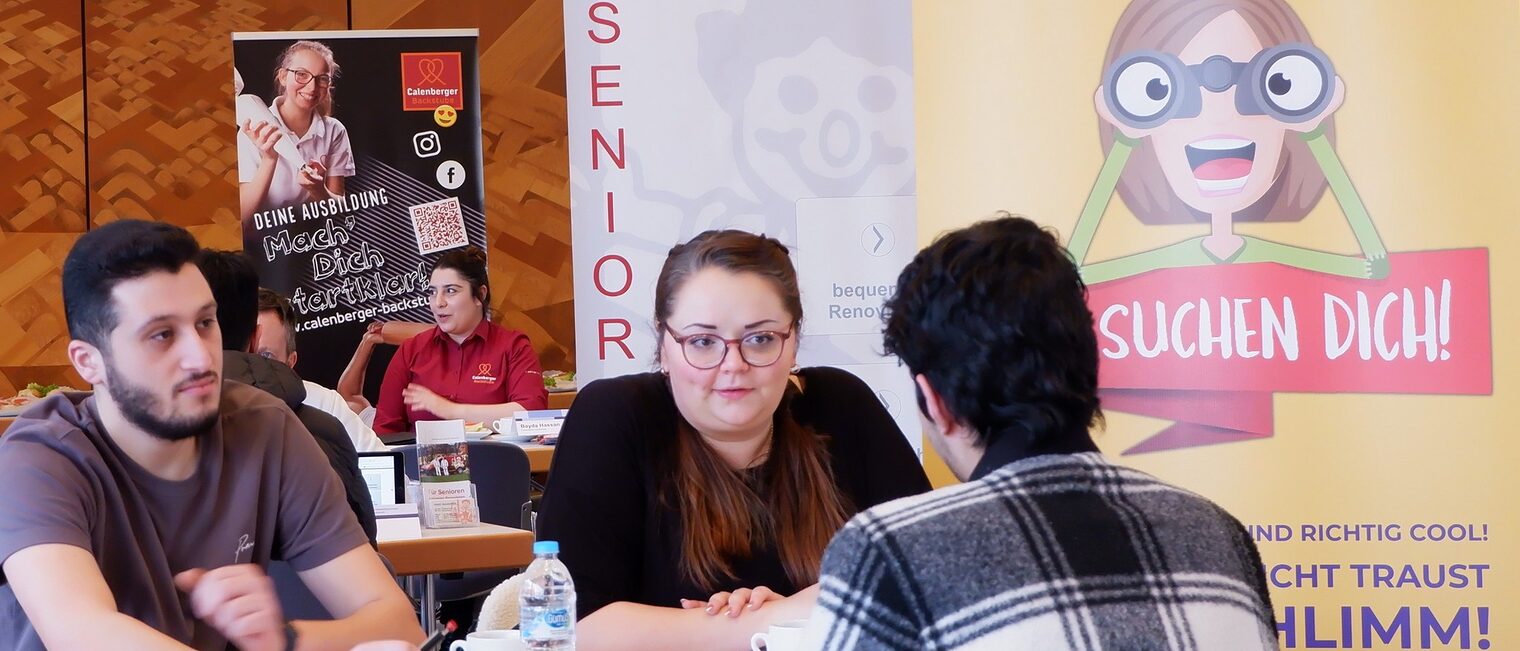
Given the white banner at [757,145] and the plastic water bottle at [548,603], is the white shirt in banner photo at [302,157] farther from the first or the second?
the plastic water bottle at [548,603]

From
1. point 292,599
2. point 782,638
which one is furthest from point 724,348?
point 292,599

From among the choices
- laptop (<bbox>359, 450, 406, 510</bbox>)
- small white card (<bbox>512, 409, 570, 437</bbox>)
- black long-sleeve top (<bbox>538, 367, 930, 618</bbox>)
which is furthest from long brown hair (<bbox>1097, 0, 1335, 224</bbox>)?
small white card (<bbox>512, 409, 570, 437</bbox>)

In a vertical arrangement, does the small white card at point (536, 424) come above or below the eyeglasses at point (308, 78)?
below

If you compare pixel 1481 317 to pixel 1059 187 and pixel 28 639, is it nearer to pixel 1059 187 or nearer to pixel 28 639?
pixel 1059 187

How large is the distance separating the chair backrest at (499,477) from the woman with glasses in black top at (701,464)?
226 cm

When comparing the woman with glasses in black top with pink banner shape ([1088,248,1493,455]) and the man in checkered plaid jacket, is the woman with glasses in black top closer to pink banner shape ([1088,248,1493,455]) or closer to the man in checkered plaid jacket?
the man in checkered plaid jacket

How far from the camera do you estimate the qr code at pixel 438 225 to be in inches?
283

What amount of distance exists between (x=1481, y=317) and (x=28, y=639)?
263 centimetres

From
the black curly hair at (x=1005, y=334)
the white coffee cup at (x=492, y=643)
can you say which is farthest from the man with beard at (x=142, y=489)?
the black curly hair at (x=1005, y=334)

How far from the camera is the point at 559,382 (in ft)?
25.6

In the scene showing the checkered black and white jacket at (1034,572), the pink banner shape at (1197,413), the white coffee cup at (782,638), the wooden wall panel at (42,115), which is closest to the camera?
the checkered black and white jacket at (1034,572)

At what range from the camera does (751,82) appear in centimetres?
348

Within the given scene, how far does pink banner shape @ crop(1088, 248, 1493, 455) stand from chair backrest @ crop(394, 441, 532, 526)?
1931 mm

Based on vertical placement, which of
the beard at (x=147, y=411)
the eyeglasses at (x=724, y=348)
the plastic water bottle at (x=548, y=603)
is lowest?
the plastic water bottle at (x=548, y=603)
